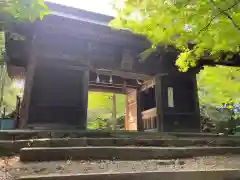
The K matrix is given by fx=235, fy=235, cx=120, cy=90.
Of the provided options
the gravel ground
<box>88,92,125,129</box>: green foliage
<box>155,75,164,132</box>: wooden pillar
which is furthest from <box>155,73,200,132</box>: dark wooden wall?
<box>88,92,125,129</box>: green foliage

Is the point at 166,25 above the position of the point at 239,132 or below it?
above

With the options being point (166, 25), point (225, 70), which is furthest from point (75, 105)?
point (225, 70)

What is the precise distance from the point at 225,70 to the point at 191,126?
2.60 meters

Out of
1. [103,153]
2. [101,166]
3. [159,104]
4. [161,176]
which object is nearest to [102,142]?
[103,153]

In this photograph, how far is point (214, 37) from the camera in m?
5.79

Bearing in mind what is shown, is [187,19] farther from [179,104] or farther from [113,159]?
[179,104]

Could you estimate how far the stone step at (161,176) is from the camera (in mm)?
2708

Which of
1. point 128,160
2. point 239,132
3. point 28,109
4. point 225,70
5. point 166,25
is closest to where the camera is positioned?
point 128,160

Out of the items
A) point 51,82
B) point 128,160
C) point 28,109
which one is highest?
point 51,82

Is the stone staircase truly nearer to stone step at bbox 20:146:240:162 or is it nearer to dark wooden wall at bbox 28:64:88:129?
stone step at bbox 20:146:240:162

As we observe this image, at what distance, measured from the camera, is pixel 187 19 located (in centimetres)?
510

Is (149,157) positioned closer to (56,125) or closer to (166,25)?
(166,25)

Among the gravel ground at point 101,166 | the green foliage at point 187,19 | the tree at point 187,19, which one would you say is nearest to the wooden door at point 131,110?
the tree at point 187,19

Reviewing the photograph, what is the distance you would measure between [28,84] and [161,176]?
5.65 meters
